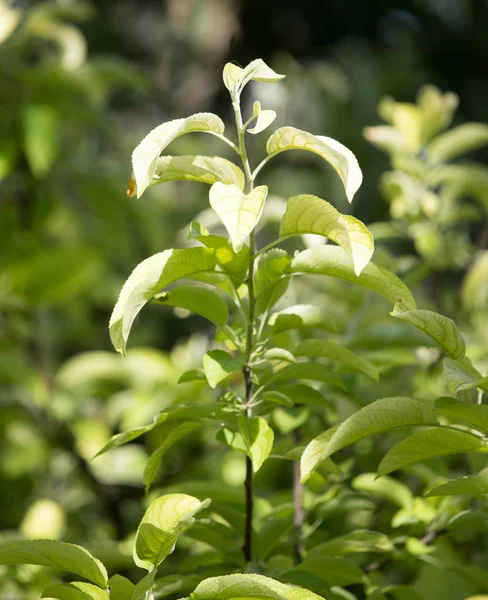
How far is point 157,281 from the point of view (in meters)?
0.62

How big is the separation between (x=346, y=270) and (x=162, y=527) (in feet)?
0.88

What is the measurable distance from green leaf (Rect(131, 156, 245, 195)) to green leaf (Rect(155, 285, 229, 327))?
0.11 metres

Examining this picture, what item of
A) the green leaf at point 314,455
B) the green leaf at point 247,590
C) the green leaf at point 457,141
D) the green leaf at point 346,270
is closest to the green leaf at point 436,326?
the green leaf at point 346,270

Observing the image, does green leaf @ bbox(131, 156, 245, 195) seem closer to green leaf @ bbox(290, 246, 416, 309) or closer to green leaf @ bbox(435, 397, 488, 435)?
green leaf @ bbox(290, 246, 416, 309)

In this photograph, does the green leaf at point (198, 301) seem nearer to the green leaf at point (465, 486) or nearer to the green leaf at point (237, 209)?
the green leaf at point (237, 209)

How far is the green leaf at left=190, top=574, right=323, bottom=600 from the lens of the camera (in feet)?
1.78

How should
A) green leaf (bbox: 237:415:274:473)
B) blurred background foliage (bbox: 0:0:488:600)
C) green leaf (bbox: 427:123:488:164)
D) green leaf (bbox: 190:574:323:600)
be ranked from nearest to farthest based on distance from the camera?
green leaf (bbox: 190:574:323:600)
green leaf (bbox: 237:415:274:473)
blurred background foliage (bbox: 0:0:488:600)
green leaf (bbox: 427:123:488:164)

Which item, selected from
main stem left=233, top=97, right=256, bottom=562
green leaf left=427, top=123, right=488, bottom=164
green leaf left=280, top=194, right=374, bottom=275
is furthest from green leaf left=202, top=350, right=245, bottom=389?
green leaf left=427, top=123, right=488, bottom=164

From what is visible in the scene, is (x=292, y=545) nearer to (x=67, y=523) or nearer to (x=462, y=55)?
(x=67, y=523)

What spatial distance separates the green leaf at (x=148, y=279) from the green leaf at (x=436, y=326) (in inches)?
6.9

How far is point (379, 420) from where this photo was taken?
0.63m

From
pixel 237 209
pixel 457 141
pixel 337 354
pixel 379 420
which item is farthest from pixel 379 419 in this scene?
pixel 457 141

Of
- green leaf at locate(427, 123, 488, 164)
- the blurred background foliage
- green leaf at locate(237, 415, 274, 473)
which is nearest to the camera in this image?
green leaf at locate(237, 415, 274, 473)

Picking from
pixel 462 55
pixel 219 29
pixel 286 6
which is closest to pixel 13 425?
pixel 219 29
